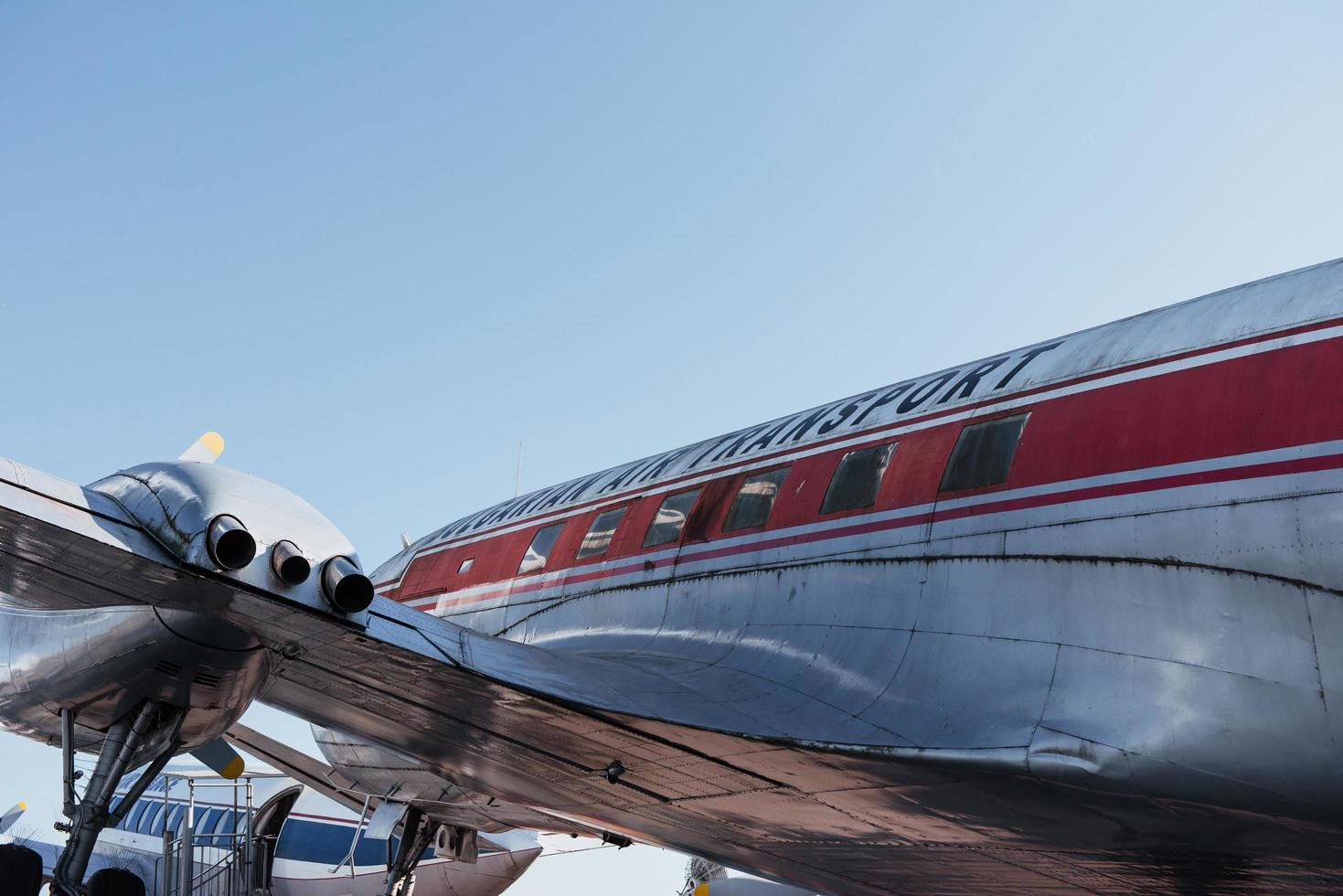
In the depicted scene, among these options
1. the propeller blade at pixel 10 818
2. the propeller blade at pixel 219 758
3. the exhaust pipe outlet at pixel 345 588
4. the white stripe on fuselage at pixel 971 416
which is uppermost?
the white stripe on fuselage at pixel 971 416

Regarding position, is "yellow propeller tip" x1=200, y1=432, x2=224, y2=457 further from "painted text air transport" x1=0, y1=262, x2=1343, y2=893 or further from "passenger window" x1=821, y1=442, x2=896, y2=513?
"passenger window" x1=821, y1=442, x2=896, y2=513

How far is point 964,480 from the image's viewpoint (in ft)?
25.2

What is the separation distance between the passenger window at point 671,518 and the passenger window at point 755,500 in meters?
0.74

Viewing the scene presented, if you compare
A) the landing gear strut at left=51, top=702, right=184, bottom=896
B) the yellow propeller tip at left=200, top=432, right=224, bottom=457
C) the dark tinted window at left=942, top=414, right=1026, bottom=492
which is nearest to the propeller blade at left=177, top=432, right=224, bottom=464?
the yellow propeller tip at left=200, top=432, right=224, bottom=457

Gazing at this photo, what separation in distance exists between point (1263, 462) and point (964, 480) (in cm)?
212

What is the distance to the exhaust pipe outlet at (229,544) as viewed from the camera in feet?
20.4

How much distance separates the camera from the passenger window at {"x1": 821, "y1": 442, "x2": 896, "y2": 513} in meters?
8.58

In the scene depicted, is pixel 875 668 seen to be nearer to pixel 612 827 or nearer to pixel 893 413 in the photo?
pixel 893 413

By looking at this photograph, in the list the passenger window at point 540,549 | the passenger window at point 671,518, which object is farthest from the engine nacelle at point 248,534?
the passenger window at point 540,549

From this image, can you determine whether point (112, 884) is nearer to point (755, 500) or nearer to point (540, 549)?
point (540, 549)

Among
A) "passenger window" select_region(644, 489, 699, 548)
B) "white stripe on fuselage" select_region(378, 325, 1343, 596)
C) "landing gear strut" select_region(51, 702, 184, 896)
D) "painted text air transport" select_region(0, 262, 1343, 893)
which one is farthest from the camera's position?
"passenger window" select_region(644, 489, 699, 548)

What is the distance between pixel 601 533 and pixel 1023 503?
5692 millimetres

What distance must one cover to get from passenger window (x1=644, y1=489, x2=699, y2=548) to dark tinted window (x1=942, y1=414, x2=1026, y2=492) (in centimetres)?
340

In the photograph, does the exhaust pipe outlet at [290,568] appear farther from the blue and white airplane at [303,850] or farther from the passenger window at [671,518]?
the blue and white airplane at [303,850]
